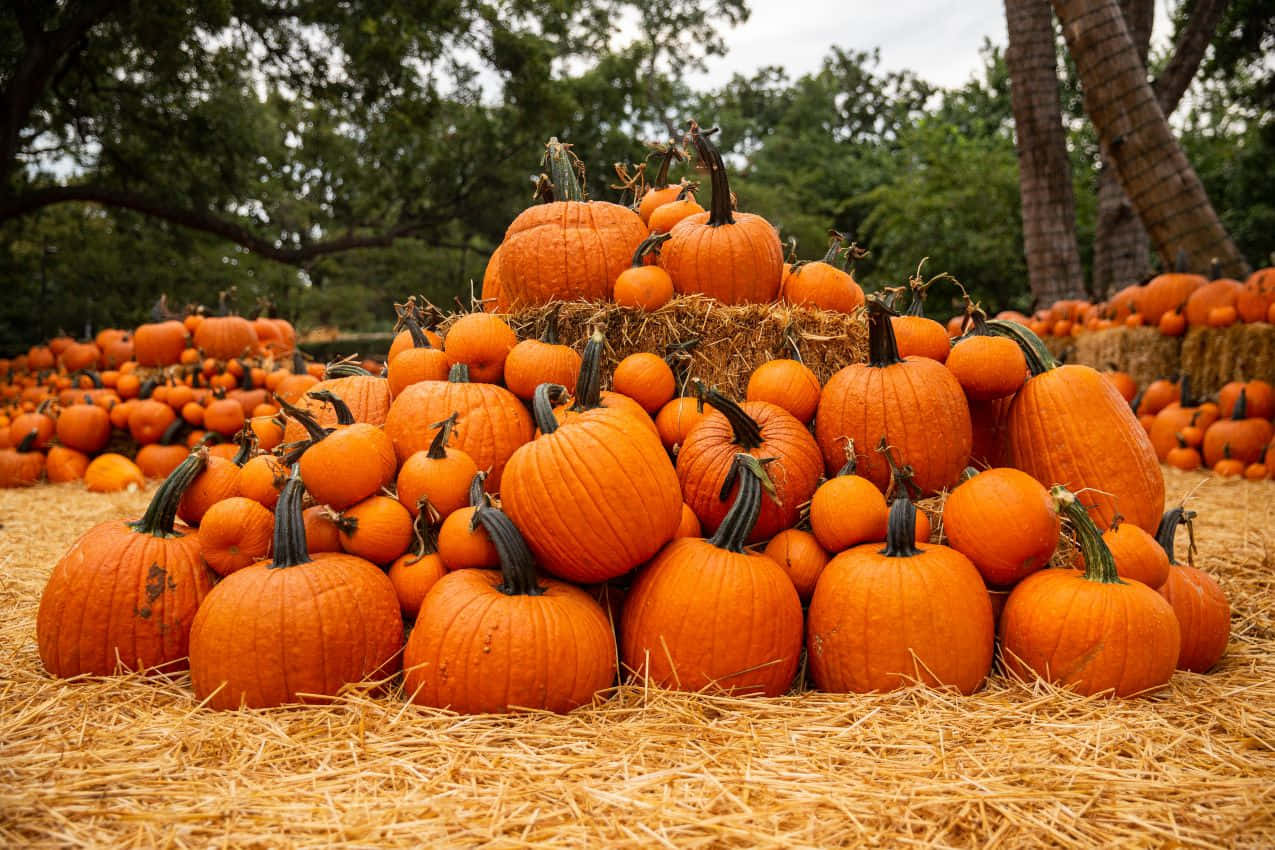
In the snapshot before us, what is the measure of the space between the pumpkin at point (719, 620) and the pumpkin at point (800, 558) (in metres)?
0.13

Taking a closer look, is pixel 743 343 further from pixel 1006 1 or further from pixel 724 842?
pixel 1006 1

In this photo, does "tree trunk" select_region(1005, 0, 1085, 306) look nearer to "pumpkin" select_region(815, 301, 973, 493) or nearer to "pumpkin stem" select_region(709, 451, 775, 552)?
"pumpkin" select_region(815, 301, 973, 493)

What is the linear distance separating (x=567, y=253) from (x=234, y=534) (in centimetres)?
151

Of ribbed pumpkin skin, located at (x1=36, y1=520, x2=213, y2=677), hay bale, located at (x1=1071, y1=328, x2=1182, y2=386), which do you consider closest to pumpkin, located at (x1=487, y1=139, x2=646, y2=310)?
ribbed pumpkin skin, located at (x1=36, y1=520, x2=213, y2=677)

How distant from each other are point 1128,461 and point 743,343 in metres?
1.28

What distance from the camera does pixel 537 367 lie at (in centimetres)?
254

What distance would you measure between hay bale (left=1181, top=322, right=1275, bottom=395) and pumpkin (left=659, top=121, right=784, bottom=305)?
4.74 m

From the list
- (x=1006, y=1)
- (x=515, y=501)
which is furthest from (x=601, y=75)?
(x=515, y=501)

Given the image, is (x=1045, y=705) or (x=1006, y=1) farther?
(x=1006, y=1)

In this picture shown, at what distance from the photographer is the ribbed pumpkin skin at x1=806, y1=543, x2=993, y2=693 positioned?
75.8 inches

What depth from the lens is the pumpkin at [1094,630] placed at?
1886 millimetres

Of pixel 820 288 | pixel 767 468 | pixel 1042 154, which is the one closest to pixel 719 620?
pixel 767 468

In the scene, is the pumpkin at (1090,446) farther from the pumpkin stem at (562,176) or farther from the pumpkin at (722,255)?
the pumpkin stem at (562,176)

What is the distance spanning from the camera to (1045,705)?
6.09 feet
